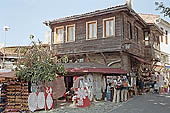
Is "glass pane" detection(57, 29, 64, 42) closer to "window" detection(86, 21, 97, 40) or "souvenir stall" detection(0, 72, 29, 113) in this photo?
"window" detection(86, 21, 97, 40)

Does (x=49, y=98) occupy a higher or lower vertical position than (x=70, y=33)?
lower

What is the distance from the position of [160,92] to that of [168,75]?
11372 mm

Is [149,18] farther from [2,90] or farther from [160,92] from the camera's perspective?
[2,90]

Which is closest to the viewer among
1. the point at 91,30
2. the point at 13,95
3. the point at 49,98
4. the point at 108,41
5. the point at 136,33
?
the point at 13,95

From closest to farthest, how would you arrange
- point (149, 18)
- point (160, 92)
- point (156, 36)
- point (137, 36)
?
point (160, 92), point (137, 36), point (156, 36), point (149, 18)

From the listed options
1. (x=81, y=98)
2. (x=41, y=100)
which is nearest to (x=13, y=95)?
(x=41, y=100)

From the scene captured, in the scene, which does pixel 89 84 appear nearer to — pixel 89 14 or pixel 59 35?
pixel 89 14

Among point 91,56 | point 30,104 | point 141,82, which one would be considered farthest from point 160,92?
point 30,104

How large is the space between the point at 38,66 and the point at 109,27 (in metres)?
7.94

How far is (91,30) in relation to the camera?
61.5 feet

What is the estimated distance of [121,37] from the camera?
16.6 meters

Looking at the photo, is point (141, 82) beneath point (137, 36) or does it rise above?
beneath

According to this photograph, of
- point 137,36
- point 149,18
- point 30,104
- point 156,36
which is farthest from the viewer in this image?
point 149,18

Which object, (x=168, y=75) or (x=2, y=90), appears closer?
(x=2, y=90)
